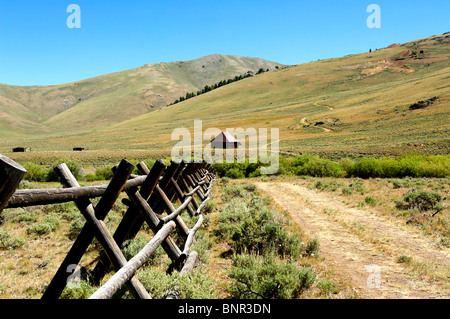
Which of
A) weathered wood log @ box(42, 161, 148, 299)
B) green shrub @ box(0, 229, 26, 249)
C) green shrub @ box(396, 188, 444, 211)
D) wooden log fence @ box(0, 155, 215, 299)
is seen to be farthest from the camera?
green shrub @ box(396, 188, 444, 211)

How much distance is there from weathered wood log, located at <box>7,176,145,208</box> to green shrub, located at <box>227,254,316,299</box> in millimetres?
2352

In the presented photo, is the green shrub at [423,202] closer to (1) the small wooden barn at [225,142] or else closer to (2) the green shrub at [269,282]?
(2) the green shrub at [269,282]

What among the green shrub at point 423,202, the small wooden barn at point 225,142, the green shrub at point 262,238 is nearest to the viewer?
the green shrub at point 262,238

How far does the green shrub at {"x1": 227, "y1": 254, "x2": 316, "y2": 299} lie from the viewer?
137 inches

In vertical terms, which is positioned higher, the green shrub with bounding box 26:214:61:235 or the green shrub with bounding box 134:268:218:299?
the green shrub with bounding box 134:268:218:299

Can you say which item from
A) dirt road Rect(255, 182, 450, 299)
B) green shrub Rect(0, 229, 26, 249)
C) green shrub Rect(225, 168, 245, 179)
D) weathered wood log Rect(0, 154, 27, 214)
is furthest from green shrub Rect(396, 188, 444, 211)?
green shrub Rect(225, 168, 245, 179)

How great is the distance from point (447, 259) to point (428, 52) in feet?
545

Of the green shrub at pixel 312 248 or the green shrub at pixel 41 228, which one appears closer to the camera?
the green shrub at pixel 312 248

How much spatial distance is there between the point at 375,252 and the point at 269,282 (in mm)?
3871

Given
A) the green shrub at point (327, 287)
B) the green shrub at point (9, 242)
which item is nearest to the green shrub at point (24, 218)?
the green shrub at point (9, 242)

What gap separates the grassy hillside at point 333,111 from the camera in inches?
1874

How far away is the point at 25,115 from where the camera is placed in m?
171

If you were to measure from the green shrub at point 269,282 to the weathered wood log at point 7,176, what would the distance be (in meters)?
3.03

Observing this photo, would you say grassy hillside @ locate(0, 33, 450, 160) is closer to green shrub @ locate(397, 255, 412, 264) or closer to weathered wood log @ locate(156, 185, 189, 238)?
green shrub @ locate(397, 255, 412, 264)
